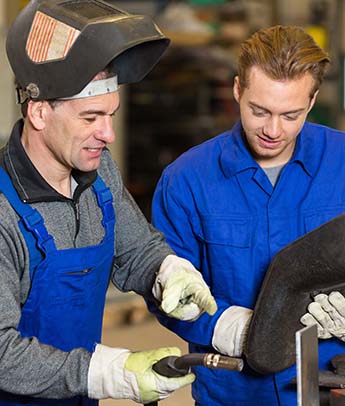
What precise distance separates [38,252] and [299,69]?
28.8 inches

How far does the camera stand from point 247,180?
7.38ft

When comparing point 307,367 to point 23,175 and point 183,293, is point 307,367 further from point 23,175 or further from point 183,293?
point 23,175

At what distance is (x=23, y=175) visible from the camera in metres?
1.96

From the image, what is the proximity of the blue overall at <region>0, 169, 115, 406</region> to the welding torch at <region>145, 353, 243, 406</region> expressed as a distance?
293mm

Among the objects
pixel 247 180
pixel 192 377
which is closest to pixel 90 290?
pixel 192 377

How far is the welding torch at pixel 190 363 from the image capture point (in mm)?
1735

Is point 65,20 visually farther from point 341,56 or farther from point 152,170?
point 341,56

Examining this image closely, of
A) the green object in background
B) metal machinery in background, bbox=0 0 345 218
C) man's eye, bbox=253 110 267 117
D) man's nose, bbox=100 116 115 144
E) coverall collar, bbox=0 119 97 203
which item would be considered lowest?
the green object in background

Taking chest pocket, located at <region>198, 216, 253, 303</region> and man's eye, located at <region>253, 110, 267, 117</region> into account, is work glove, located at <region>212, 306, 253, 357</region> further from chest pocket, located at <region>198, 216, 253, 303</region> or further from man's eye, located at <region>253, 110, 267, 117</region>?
man's eye, located at <region>253, 110, 267, 117</region>

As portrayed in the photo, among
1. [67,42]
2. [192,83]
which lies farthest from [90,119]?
[192,83]

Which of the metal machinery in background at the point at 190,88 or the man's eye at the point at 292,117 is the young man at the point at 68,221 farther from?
the metal machinery in background at the point at 190,88

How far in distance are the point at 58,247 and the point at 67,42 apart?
433 millimetres

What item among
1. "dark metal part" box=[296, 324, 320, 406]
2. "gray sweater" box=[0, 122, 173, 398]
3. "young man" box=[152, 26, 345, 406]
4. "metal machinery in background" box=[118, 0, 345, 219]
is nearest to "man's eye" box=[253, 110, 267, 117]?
"young man" box=[152, 26, 345, 406]

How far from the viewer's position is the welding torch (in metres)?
1.74
